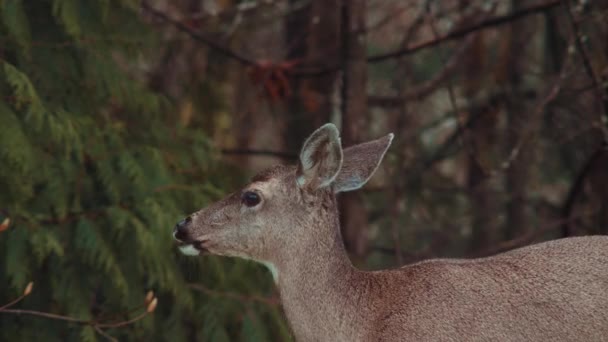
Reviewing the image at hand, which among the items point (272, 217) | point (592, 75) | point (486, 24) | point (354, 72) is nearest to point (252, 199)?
point (272, 217)

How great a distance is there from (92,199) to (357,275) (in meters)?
2.72

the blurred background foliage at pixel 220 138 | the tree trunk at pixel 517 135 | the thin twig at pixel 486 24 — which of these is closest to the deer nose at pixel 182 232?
the blurred background foliage at pixel 220 138

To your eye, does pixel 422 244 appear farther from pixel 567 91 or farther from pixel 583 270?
pixel 583 270

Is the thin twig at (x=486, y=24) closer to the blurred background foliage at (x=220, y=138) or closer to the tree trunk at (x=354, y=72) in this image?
the blurred background foliage at (x=220, y=138)

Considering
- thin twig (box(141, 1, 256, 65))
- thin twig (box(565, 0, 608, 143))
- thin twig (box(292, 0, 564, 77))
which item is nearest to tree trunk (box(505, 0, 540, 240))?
thin twig (box(292, 0, 564, 77))

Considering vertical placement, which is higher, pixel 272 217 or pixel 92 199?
pixel 272 217

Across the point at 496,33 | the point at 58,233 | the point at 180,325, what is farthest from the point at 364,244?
the point at 496,33

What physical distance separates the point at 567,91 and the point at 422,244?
150 inches

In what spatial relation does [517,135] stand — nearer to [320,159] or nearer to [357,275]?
[357,275]

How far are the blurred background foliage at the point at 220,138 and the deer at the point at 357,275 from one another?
1.01 metres

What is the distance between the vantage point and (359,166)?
614 cm

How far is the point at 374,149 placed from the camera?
6.18 meters

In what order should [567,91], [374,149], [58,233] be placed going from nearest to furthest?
[374,149] < [58,233] < [567,91]

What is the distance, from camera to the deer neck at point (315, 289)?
5.85 metres
